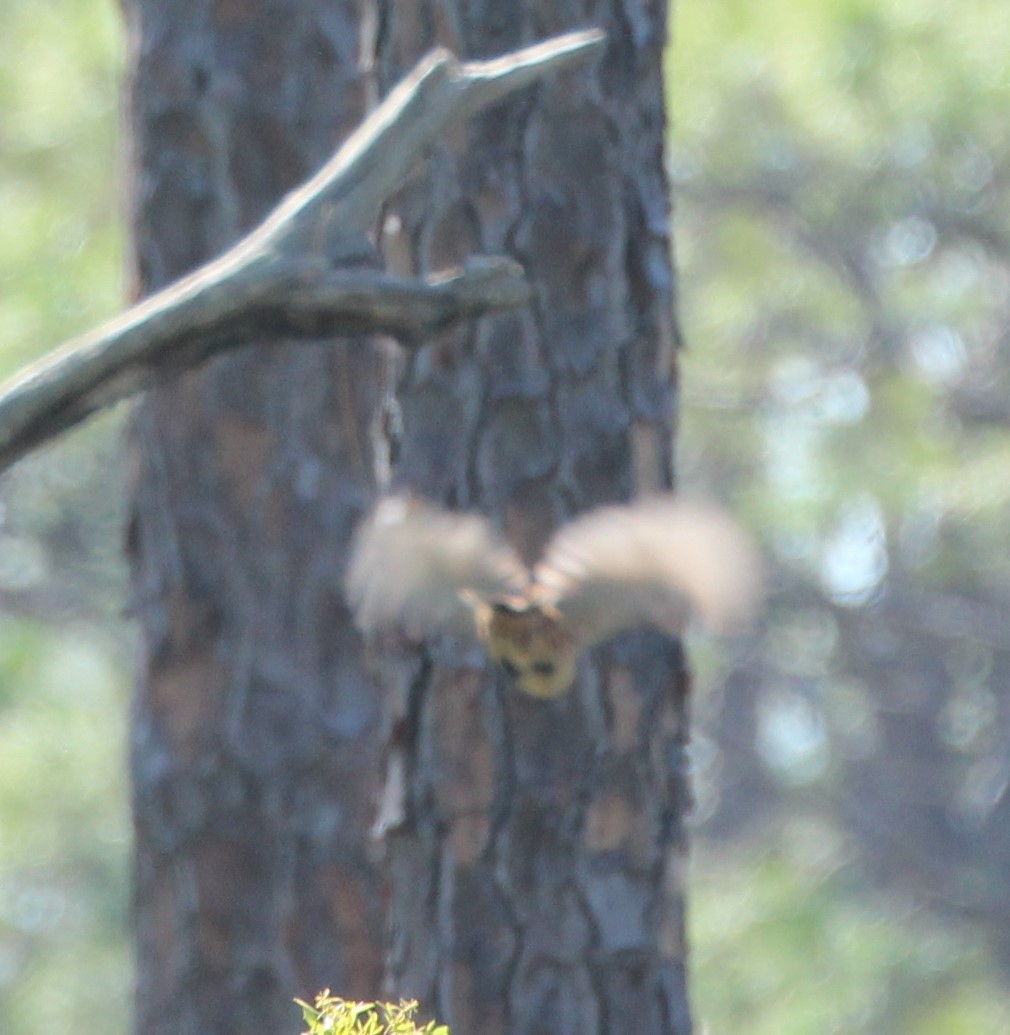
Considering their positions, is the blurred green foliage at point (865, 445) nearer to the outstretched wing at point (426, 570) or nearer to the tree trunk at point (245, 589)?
the tree trunk at point (245, 589)

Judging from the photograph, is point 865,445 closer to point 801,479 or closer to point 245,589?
point 801,479

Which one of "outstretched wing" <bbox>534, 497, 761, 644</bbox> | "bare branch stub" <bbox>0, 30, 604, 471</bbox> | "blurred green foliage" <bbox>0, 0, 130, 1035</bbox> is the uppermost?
"blurred green foliage" <bbox>0, 0, 130, 1035</bbox>

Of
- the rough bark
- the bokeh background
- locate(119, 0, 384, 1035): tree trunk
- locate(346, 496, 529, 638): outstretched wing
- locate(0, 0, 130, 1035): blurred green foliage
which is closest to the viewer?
locate(346, 496, 529, 638): outstretched wing

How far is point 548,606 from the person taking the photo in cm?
246

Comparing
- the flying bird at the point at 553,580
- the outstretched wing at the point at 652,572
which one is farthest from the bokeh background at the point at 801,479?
the outstretched wing at the point at 652,572

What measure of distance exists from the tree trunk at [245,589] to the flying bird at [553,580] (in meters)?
0.99

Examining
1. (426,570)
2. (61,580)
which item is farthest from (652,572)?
(61,580)

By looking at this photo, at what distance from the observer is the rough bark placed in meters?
2.61

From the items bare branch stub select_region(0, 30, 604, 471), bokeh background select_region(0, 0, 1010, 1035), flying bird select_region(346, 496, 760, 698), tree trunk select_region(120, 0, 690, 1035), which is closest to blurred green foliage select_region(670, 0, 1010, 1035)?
bokeh background select_region(0, 0, 1010, 1035)

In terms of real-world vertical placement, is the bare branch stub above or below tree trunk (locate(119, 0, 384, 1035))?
below

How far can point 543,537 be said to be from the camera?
8.64ft

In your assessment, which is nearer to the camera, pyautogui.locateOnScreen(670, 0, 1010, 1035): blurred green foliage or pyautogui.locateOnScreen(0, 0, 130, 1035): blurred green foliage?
pyautogui.locateOnScreen(0, 0, 130, 1035): blurred green foliage

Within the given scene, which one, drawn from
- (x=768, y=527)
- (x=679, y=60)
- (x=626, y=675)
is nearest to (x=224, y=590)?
(x=626, y=675)

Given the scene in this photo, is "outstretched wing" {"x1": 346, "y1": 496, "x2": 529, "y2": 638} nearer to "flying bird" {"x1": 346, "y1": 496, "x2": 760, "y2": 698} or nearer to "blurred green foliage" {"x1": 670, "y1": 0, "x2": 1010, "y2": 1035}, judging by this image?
"flying bird" {"x1": 346, "y1": 496, "x2": 760, "y2": 698}
